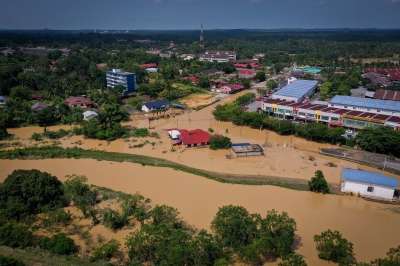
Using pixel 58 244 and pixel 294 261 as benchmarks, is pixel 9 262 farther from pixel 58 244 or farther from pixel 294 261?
pixel 294 261

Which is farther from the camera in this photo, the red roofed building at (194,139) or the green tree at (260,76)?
the green tree at (260,76)

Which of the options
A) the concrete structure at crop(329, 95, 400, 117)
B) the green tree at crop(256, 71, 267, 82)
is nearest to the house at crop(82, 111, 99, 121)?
the concrete structure at crop(329, 95, 400, 117)

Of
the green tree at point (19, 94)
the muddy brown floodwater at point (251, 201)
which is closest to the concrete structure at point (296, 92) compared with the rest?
the muddy brown floodwater at point (251, 201)

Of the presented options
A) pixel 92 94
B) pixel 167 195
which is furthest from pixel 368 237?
pixel 92 94

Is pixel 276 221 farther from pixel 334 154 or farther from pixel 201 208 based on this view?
pixel 334 154

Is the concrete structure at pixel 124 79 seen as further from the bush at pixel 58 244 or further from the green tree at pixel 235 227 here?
the green tree at pixel 235 227

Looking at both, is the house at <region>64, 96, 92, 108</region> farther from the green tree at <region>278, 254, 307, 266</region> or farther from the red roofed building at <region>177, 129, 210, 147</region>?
the green tree at <region>278, 254, 307, 266</region>

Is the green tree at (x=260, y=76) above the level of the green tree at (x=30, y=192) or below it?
above
